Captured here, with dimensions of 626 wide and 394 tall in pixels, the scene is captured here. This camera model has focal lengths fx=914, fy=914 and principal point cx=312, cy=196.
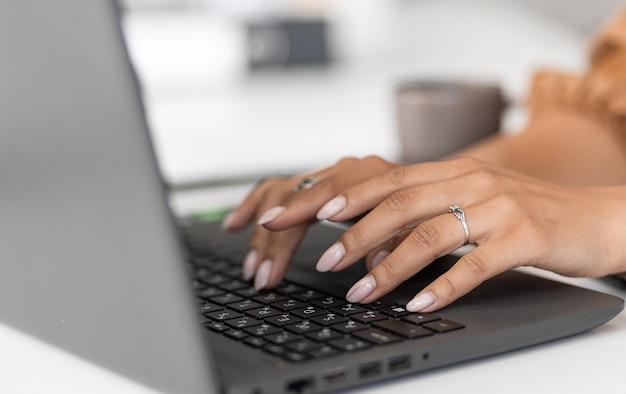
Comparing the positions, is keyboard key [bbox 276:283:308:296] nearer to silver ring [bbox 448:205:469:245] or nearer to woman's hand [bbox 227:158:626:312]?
woman's hand [bbox 227:158:626:312]

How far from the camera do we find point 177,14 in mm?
2869

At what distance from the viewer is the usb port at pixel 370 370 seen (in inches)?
19.1

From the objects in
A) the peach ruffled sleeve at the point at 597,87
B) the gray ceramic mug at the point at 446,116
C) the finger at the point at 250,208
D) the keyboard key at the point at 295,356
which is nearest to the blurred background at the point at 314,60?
the gray ceramic mug at the point at 446,116

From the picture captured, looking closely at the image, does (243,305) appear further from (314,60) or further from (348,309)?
(314,60)

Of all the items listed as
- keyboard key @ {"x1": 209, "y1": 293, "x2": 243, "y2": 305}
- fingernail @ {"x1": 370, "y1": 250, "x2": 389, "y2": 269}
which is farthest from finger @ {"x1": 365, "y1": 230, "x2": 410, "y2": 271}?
keyboard key @ {"x1": 209, "y1": 293, "x2": 243, "y2": 305}

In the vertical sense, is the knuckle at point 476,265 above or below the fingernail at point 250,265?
above

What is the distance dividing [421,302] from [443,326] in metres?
0.03

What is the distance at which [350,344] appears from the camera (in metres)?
0.50

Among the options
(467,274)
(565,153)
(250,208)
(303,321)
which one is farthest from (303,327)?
(565,153)

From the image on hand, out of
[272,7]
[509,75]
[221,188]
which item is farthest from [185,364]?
[272,7]

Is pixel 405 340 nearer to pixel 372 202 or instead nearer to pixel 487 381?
pixel 487 381

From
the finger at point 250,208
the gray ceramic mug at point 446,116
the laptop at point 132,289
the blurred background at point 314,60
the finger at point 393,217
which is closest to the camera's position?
the laptop at point 132,289

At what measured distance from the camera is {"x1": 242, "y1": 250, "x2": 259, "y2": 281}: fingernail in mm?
680

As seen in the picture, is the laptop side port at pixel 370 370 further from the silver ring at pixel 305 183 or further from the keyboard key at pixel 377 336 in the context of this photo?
the silver ring at pixel 305 183
